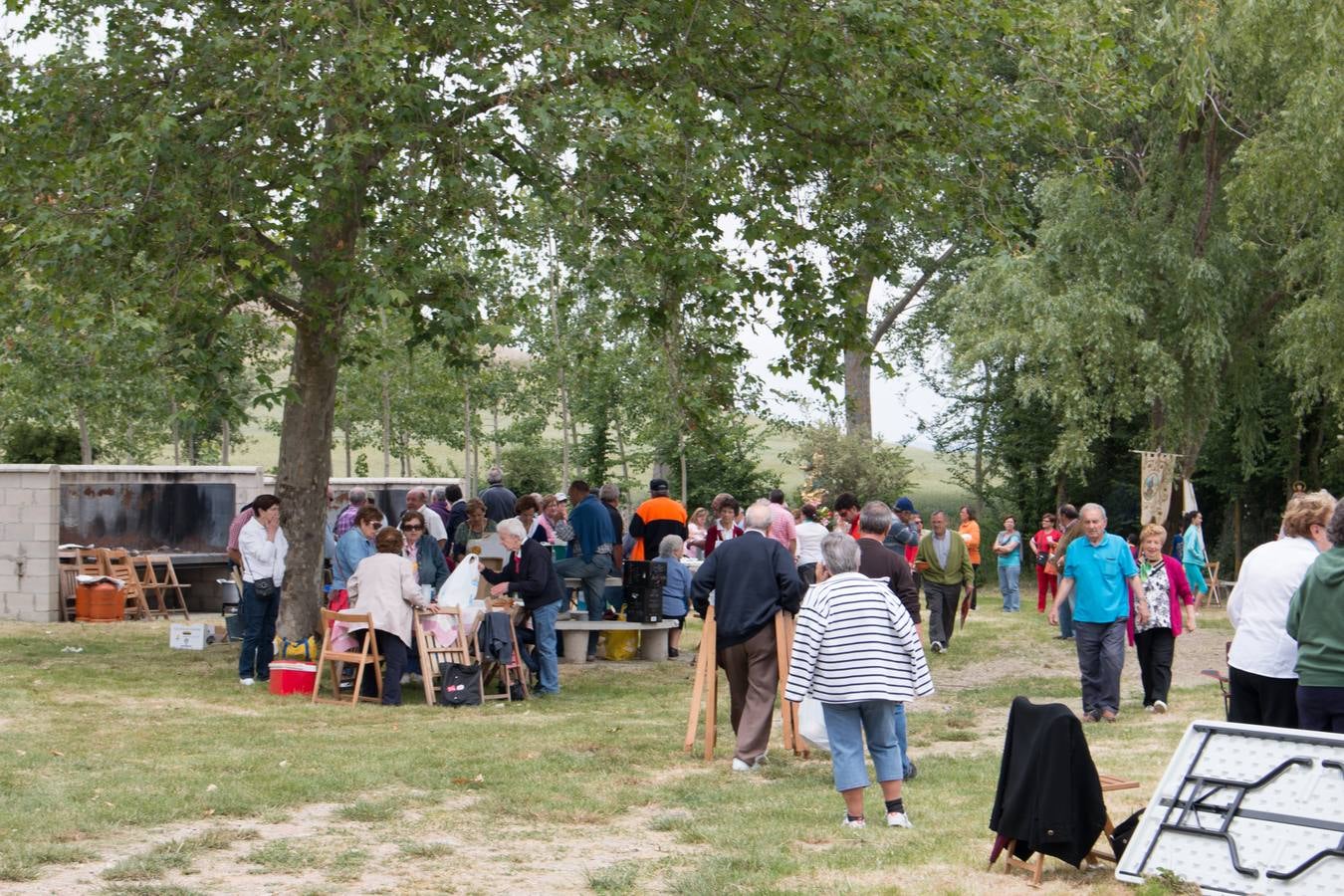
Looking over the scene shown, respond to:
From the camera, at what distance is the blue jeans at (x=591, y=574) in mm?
17828

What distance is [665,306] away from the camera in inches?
634

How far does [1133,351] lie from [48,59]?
1918 cm

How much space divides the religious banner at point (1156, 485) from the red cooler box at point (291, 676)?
17959 millimetres

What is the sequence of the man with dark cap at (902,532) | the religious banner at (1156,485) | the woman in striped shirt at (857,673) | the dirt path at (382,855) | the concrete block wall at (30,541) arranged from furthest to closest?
the religious banner at (1156,485)
the concrete block wall at (30,541)
the man with dark cap at (902,532)
the woman in striped shirt at (857,673)
the dirt path at (382,855)

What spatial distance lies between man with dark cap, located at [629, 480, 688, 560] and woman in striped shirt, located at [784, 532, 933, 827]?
9917 mm

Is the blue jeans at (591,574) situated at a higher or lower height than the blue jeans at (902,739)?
higher

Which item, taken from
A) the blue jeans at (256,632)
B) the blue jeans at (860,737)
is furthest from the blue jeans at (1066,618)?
the blue jeans at (860,737)

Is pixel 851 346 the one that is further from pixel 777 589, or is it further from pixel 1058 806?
pixel 1058 806

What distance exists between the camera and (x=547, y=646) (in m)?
14.9

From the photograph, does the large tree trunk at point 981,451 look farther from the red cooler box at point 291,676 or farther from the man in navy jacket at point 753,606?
the man in navy jacket at point 753,606

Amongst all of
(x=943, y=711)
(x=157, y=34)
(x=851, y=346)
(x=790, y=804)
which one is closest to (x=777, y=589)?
(x=790, y=804)

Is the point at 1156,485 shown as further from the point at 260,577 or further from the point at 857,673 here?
the point at 857,673

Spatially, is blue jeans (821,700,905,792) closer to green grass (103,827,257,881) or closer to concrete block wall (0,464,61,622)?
green grass (103,827,257,881)

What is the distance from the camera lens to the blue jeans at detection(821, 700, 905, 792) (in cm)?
870
